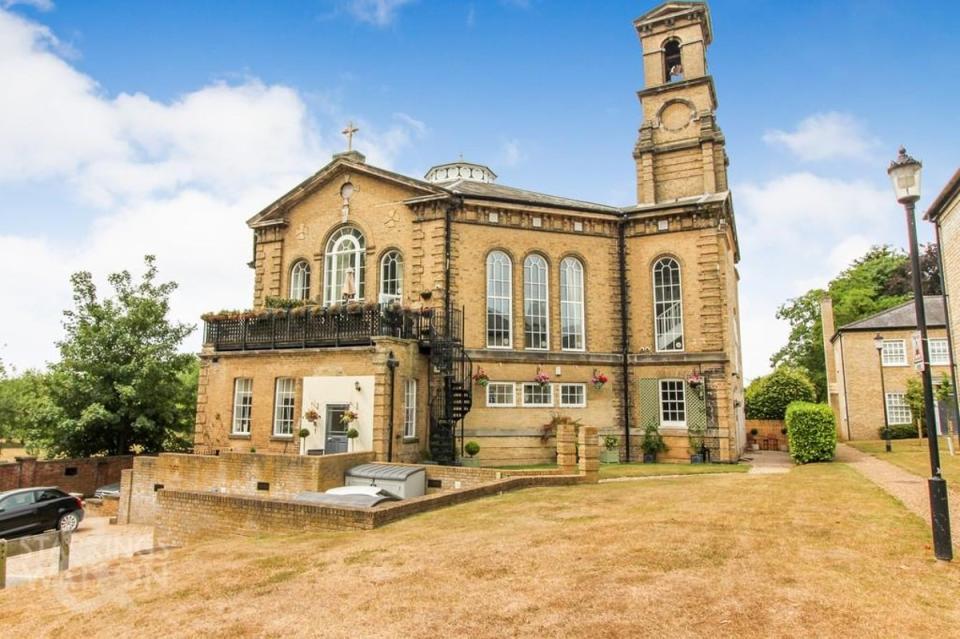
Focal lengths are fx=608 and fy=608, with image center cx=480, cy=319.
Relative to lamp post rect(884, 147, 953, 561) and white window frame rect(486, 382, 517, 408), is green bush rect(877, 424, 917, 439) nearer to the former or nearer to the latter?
white window frame rect(486, 382, 517, 408)

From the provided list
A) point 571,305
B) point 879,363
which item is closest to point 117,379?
point 571,305

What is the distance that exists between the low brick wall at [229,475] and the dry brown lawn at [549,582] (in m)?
4.84

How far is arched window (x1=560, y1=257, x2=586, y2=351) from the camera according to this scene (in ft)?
77.1

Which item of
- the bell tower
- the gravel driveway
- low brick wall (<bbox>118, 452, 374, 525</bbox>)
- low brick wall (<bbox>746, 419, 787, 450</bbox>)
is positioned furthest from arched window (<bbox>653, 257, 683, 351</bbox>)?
the gravel driveway

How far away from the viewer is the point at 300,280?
24578 mm

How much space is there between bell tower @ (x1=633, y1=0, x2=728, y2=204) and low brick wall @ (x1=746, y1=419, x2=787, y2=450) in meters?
13.0

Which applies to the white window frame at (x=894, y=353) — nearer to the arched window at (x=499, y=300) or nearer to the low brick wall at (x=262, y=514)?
the arched window at (x=499, y=300)

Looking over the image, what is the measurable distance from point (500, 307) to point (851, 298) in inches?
1565

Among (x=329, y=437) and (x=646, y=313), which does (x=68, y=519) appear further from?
(x=646, y=313)

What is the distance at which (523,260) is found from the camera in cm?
2320

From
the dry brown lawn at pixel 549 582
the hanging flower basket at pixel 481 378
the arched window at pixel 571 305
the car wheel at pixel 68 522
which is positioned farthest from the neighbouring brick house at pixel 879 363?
the car wheel at pixel 68 522

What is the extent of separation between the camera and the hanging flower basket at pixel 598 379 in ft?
74.9

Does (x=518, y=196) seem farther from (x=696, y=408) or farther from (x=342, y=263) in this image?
(x=696, y=408)

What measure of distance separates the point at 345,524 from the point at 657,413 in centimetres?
1497
